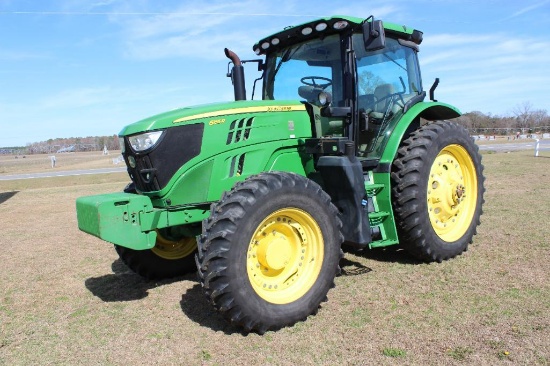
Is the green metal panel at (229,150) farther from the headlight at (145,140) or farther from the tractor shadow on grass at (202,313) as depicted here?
the tractor shadow on grass at (202,313)

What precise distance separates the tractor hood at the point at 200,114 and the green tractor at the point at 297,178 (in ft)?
0.03

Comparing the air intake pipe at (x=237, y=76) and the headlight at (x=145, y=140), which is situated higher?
the air intake pipe at (x=237, y=76)

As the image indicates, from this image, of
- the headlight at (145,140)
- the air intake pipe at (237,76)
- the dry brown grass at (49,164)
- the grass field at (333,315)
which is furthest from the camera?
the dry brown grass at (49,164)

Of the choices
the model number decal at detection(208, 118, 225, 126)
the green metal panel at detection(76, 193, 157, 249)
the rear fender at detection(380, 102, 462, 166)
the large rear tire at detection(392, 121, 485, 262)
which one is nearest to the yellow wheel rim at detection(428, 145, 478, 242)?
the large rear tire at detection(392, 121, 485, 262)

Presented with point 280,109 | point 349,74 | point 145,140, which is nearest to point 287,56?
point 349,74

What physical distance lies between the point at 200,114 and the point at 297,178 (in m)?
0.99

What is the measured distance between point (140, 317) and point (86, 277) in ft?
5.40

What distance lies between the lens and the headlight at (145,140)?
3881mm

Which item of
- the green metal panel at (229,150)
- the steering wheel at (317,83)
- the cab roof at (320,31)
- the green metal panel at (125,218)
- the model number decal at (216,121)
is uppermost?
the cab roof at (320,31)

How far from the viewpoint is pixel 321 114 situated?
4688 mm

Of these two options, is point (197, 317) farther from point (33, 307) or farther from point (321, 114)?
point (321, 114)

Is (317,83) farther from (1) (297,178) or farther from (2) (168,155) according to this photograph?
(2) (168,155)

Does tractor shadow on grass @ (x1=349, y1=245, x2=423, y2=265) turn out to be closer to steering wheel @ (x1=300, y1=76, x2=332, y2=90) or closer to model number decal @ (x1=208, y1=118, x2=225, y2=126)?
steering wheel @ (x1=300, y1=76, x2=332, y2=90)

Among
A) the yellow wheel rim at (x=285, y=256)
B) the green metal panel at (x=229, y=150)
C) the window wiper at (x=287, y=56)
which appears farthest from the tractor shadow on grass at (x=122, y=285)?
the window wiper at (x=287, y=56)
